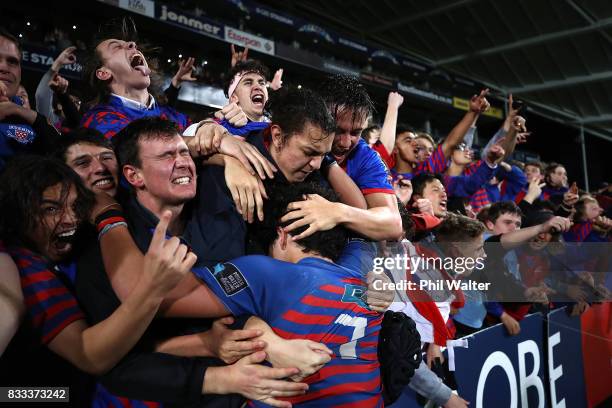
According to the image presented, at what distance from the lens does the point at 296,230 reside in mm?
1679

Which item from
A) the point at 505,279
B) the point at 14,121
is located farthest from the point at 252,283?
the point at 505,279

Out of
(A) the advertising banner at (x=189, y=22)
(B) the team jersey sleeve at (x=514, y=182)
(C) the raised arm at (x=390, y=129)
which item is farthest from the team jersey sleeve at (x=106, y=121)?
(A) the advertising banner at (x=189, y=22)

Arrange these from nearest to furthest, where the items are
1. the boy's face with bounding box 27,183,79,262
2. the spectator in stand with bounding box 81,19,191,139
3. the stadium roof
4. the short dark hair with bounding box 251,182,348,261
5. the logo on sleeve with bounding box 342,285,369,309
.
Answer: the boy's face with bounding box 27,183,79,262 < the logo on sleeve with bounding box 342,285,369,309 < the short dark hair with bounding box 251,182,348,261 < the spectator in stand with bounding box 81,19,191,139 < the stadium roof

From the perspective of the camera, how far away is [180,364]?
141cm

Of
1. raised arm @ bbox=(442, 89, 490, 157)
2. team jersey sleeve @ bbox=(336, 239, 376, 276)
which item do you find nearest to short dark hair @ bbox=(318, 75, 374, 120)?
team jersey sleeve @ bbox=(336, 239, 376, 276)

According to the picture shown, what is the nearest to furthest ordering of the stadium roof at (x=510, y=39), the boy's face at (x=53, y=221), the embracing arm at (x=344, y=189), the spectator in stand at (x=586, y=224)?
the boy's face at (x=53, y=221) < the embracing arm at (x=344, y=189) < the spectator in stand at (x=586, y=224) < the stadium roof at (x=510, y=39)

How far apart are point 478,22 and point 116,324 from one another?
18229 mm

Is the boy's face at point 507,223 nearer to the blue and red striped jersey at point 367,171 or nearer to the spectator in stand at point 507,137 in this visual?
the spectator in stand at point 507,137

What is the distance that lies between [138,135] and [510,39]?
18566 mm

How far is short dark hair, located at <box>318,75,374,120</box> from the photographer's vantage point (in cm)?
224

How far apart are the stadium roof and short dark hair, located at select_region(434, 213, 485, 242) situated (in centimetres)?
1486

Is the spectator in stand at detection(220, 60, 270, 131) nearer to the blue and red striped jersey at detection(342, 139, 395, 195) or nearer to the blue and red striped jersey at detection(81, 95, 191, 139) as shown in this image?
the blue and red striped jersey at detection(81, 95, 191, 139)

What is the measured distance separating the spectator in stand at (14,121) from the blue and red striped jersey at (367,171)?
1.55m

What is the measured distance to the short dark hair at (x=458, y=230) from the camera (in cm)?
312
